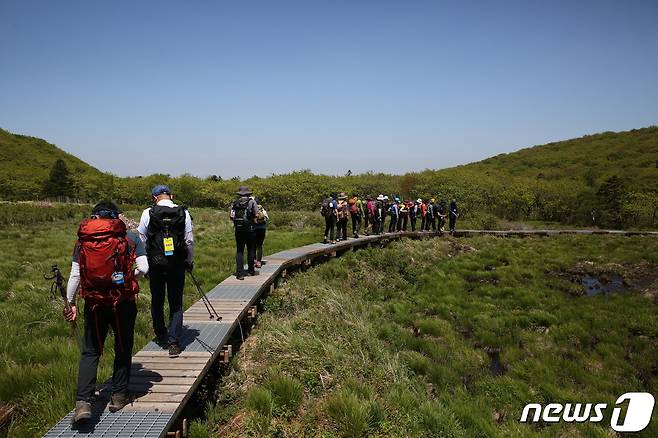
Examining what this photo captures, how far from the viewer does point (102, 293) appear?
3.67 m

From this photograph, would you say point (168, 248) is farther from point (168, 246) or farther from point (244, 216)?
point (244, 216)

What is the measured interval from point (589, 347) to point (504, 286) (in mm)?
5348

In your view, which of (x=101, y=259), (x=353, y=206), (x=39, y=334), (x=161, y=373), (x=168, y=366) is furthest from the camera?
(x=353, y=206)

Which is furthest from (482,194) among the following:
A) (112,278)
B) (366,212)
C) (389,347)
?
(112,278)

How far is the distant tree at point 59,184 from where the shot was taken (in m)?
67.5

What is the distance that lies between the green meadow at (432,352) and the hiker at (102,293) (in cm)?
118

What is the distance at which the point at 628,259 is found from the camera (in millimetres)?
19359

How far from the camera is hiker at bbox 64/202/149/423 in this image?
11.9ft

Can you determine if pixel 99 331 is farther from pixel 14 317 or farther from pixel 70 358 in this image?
pixel 14 317

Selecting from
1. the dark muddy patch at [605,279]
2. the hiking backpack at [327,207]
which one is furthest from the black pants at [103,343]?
the dark muddy patch at [605,279]

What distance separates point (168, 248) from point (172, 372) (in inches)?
57.2

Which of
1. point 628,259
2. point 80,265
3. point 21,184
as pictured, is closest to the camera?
point 80,265

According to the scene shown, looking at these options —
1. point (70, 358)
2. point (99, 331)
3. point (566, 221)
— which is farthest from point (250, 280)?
point (566, 221)

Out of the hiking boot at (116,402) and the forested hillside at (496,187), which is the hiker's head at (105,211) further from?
the forested hillside at (496,187)
